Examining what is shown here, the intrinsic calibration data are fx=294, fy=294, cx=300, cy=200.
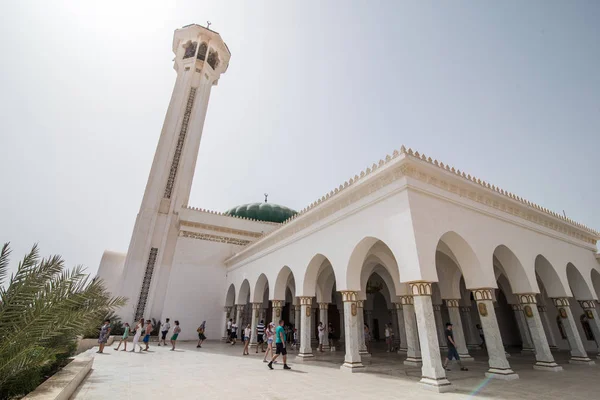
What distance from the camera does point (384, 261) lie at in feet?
32.8

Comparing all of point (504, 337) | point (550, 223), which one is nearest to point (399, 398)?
point (550, 223)

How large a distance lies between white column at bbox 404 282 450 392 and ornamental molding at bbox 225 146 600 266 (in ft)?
7.59

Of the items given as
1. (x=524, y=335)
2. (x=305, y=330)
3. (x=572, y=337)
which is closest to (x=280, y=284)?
(x=305, y=330)

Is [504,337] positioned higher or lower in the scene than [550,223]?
lower

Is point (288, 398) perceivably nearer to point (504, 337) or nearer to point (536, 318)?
point (536, 318)

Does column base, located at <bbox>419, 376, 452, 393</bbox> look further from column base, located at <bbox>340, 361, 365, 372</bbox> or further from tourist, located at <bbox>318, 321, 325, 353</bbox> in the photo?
tourist, located at <bbox>318, 321, 325, 353</bbox>

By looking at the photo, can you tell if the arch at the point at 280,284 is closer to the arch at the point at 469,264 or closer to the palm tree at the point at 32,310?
the arch at the point at 469,264

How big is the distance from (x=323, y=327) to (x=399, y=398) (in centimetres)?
693

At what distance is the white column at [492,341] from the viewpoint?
245 inches

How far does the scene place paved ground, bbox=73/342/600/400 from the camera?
4.73 metres

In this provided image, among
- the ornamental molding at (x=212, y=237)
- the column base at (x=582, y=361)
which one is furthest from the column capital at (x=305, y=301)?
the ornamental molding at (x=212, y=237)

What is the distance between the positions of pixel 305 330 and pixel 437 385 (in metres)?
4.73

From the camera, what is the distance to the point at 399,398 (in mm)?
4598

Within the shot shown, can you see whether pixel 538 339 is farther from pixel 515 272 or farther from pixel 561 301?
pixel 561 301
